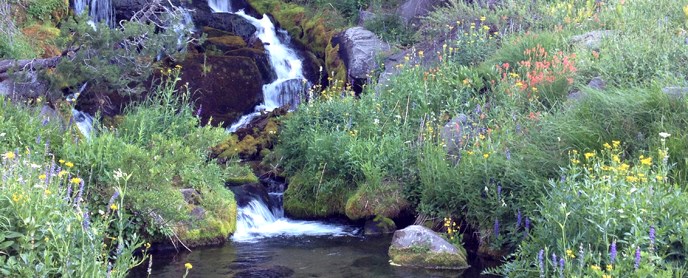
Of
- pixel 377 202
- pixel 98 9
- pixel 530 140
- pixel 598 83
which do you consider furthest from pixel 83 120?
pixel 598 83

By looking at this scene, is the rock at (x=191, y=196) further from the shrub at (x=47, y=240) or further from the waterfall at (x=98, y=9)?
the waterfall at (x=98, y=9)

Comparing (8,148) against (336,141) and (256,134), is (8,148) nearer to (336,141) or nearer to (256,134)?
(336,141)

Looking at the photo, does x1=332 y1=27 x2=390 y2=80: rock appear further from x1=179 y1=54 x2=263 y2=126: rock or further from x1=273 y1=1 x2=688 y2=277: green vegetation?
x1=179 y1=54 x2=263 y2=126: rock

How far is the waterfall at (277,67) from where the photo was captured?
1480cm

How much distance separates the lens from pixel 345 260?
8477 millimetres

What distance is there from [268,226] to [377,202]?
144cm

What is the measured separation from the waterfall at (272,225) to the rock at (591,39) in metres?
4.41

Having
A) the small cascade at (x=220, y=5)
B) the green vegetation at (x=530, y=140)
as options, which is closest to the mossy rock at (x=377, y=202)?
the green vegetation at (x=530, y=140)

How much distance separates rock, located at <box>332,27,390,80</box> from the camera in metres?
15.2

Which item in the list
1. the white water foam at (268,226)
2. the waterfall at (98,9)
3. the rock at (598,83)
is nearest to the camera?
the rock at (598,83)

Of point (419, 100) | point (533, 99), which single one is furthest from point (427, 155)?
point (419, 100)

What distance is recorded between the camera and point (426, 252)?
26.9ft

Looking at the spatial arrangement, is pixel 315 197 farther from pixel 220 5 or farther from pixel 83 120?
pixel 220 5

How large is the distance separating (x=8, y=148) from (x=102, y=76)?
2.27 m
